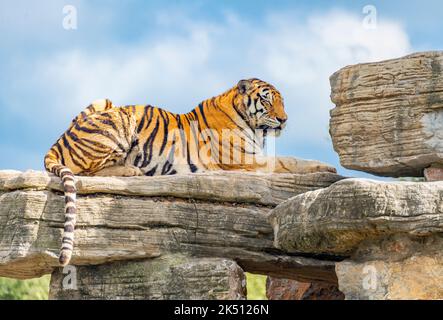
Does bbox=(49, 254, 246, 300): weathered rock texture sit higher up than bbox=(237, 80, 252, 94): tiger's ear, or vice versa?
bbox=(237, 80, 252, 94): tiger's ear

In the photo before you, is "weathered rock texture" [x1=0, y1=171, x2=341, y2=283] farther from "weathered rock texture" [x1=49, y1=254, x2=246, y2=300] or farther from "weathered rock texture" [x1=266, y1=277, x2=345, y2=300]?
"weathered rock texture" [x1=266, y1=277, x2=345, y2=300]

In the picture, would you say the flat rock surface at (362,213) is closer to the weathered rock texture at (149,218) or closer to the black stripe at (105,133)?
the weathered rock texture at (149,218)

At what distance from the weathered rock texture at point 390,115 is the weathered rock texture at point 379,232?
1.33 meters

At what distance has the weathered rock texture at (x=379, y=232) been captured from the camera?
936 cm

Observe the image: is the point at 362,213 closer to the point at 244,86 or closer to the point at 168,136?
the point at 168,136

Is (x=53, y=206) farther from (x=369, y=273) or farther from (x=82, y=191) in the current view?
(x=369, y=273)

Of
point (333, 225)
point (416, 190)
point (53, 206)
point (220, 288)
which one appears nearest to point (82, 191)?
point (53, 206)

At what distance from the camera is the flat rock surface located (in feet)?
30.6

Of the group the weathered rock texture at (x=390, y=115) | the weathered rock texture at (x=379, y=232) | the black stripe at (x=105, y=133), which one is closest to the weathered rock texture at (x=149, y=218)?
the weathered rock texture at (x=390, y=115)

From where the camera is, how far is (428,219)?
9.30 m

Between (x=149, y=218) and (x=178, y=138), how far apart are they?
6.29 ft

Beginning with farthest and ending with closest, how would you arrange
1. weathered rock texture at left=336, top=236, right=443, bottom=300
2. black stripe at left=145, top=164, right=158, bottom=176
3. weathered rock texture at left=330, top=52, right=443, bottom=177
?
1. black stripe at left=145, top=164, right=158, bottom=176
2. weathered rock texture at left=330, top=52, right=443, bottom=177
3. weathered rock texture at left=336, top=236, right=443, bottom=300

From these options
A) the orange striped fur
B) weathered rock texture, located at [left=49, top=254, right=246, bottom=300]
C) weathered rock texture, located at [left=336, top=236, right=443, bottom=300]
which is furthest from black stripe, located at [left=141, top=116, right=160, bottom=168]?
weathered rock texture, located at [left=336, top=236, right=443, bottom=300]

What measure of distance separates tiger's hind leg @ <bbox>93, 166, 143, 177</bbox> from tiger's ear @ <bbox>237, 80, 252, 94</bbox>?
1941mm
